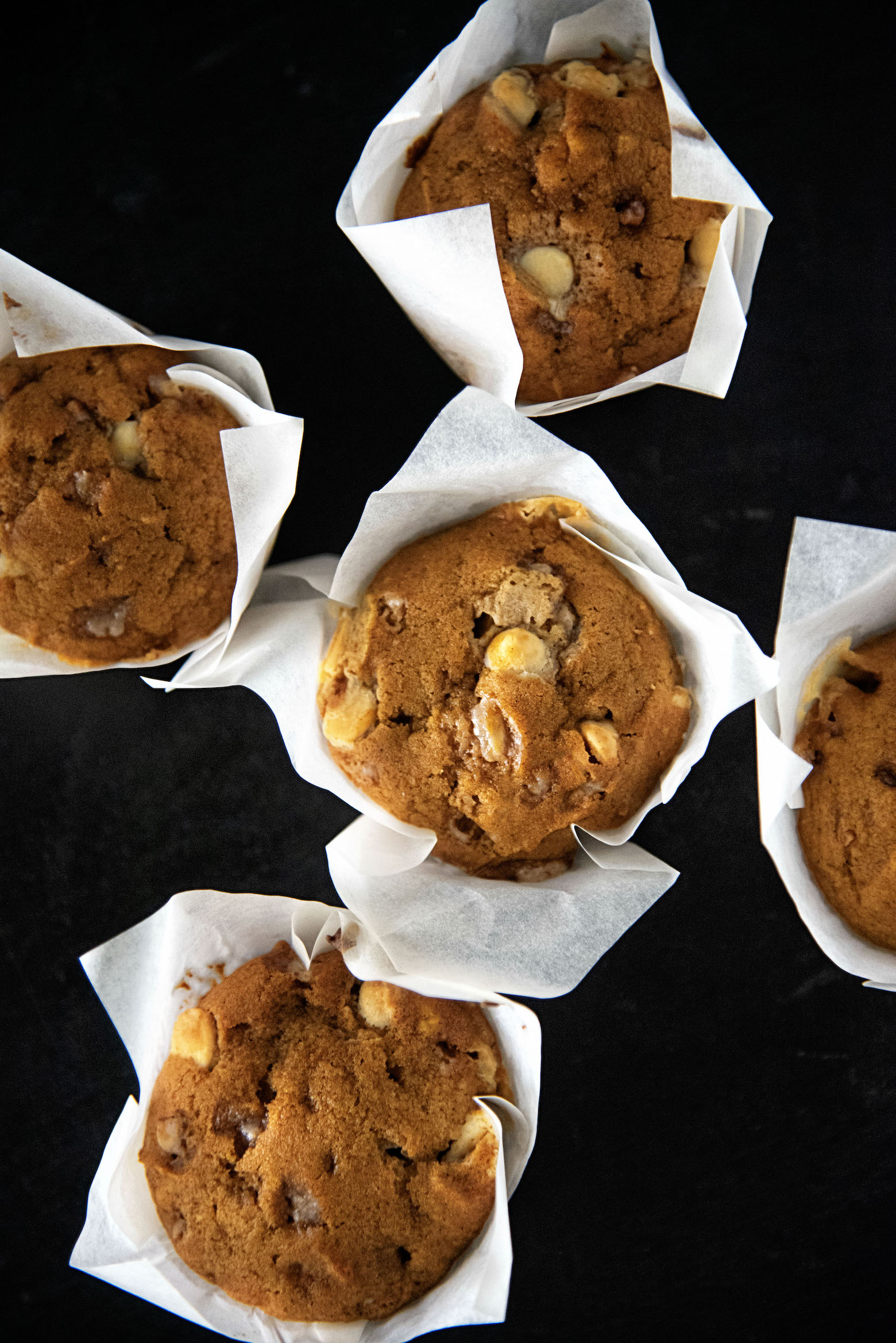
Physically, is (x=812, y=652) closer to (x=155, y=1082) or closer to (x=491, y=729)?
(x=491, y=729)

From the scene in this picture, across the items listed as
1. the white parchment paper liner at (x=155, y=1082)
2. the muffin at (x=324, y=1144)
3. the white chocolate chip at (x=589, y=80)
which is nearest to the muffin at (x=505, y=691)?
the white parchment paper liner at (x=155, y=1082)

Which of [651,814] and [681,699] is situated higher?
[681,699]

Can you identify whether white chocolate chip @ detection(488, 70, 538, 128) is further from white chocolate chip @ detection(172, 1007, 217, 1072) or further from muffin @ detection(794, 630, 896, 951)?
white chocolate chip @ detection(172, 1007, 217, 1072)

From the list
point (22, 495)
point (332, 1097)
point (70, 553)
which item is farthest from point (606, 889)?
point (22, 495)

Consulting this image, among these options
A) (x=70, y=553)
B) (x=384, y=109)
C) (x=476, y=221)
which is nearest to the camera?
(x=476, y=221)

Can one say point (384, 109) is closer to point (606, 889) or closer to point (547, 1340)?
point (606, 889)

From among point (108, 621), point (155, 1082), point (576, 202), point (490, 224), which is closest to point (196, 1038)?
point (155, 1082)
